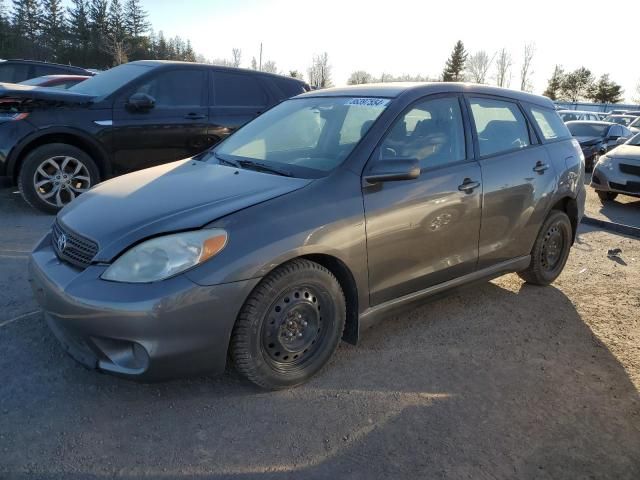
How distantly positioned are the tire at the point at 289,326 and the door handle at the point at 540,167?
7.02ft

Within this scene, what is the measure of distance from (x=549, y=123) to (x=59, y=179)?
513cm

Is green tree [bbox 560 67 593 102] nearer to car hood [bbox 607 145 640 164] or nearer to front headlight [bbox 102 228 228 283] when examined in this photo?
car hood [bbox 607 145 640 164]

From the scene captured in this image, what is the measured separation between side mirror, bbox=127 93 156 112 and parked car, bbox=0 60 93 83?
19.7 feet

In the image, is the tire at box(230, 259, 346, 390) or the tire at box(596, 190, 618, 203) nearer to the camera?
the tire at box(230, 259, 346, 390)

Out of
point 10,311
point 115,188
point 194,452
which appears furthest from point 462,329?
point 10,311

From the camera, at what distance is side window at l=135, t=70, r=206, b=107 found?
6273 mm

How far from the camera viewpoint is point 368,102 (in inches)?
135

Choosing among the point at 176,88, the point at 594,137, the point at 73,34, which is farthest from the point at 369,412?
the point at 73,34

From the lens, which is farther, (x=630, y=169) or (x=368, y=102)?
(x=630, y=169)

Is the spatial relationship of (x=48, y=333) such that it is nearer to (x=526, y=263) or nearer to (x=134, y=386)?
(x=134, y=386)

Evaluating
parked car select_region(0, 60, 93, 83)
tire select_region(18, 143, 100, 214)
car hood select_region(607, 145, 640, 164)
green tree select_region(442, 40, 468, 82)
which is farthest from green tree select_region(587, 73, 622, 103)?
tire select_region(18, 143, 100, 214)

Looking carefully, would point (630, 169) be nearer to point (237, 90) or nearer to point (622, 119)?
point (237, 90)

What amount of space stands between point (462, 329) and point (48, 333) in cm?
276

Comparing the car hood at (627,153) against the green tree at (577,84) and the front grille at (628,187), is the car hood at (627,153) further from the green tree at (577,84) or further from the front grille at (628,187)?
the green tree at (577,84)
